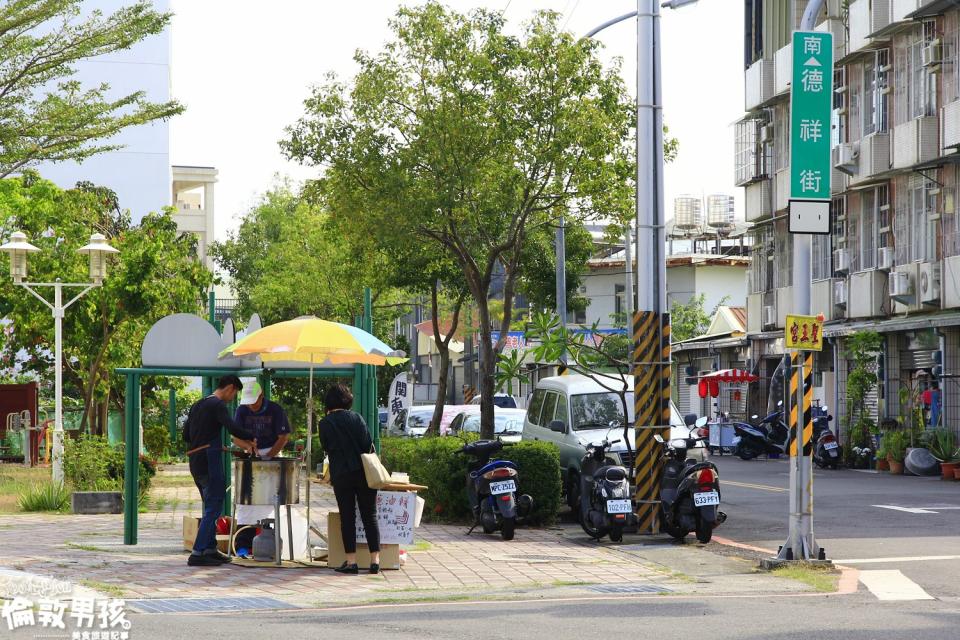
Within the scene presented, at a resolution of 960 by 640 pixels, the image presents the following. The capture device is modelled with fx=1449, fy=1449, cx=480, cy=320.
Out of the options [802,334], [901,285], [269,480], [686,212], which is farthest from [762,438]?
[686,212]

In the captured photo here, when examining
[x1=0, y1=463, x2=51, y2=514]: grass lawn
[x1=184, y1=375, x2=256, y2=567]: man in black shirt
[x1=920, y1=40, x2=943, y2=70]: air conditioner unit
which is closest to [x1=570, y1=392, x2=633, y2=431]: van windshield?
[x1=184, y1=375, x2=256, y2=567]: man in black shirt

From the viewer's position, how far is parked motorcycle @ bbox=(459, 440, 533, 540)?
16.4 meters

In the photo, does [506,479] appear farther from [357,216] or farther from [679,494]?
[357,216]

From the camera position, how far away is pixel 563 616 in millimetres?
10336

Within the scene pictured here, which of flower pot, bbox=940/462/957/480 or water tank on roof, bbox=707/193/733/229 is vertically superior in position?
water tank on roof, bbox=707/193/733/229

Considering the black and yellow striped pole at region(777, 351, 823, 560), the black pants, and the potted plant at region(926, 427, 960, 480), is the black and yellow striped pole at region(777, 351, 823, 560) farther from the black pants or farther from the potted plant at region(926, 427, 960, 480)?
the potted plant at region(926, 427, 960, 480)

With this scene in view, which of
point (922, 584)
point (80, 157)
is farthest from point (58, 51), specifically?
point (922, 584)

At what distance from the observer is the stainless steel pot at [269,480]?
13.4 m

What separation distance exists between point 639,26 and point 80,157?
11.0 metres

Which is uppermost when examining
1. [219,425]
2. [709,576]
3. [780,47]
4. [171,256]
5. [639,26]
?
[780,47]

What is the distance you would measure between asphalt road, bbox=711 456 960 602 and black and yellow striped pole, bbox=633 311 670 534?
1.14 meters

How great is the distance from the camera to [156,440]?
3156 centimetres

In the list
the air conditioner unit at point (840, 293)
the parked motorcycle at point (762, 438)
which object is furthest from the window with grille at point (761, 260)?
the parked motorcycle at point (762, 438)

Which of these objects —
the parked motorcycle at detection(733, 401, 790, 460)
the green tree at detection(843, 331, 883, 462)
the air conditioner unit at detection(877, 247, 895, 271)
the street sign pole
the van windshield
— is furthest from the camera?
the parked motorcycle at detection(733, 401, 790, 460)
